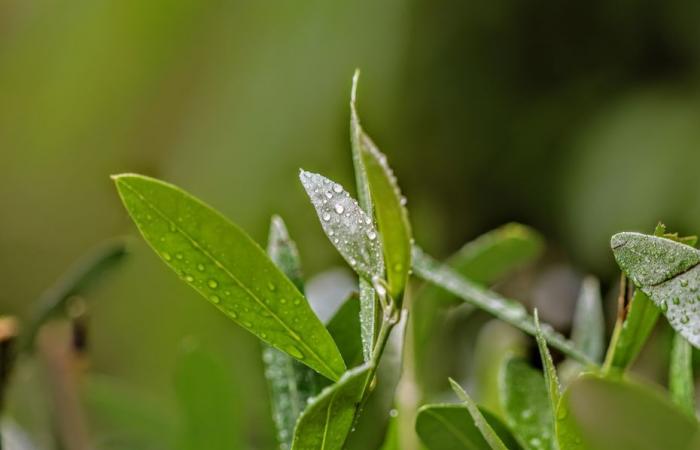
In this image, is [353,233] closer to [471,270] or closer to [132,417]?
[471,270]

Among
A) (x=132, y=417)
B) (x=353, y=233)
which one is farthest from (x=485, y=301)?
(x=132, y=417)

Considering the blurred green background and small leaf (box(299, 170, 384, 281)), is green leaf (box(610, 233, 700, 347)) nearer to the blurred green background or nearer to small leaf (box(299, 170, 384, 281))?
small leaf (box(299, 170, 384, 281))

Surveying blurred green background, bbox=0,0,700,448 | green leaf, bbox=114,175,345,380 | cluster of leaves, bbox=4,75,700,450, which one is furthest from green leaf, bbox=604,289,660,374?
blurred green background, bbox=0,0,700,448

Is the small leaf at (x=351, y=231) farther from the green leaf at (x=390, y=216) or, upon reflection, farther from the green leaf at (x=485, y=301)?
the green leaf at (x=485, y=301)

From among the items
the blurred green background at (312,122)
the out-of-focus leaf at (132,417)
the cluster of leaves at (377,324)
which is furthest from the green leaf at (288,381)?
the blurred green background at (312,122)

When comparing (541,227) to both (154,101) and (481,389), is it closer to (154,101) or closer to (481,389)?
(154,101)

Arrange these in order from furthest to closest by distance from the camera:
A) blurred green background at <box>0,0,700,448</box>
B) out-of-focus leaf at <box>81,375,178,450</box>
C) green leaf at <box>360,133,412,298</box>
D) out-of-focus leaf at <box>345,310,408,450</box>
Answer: blurred green background at <box>0,0,700,448</box>, out-of-focus leaf at <box>81,375,178,450</box>, out-of-focus leaf at <box>345,310,408,450</box>, green leaf at <box>360,133,412,298</box>
